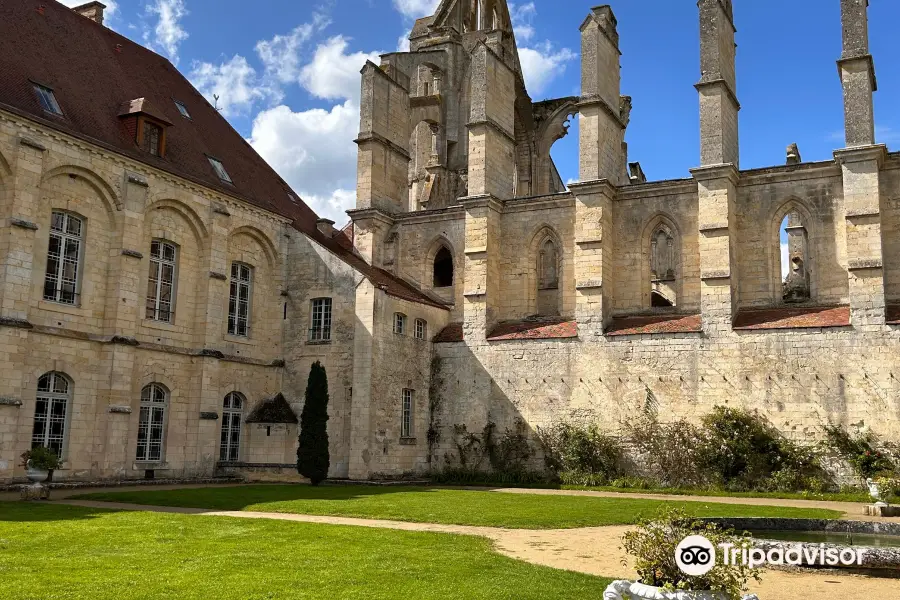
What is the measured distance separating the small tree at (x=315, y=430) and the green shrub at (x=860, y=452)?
43.4ft

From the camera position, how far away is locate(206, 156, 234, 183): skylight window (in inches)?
1019

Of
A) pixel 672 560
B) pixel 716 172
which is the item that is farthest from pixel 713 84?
pixel 672 560

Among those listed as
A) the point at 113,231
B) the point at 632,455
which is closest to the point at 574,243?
the point at 632,455

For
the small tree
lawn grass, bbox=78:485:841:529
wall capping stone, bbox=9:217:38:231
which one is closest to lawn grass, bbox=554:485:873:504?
lawn grass, bbox=78:485:841:529

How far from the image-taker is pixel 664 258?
35.7 meters

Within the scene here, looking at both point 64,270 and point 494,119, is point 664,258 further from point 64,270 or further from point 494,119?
point 64,270

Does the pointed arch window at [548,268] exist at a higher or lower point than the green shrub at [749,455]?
higher

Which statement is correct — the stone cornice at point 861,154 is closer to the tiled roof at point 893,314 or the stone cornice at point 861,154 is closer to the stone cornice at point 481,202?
the tiled roof at point 893,314

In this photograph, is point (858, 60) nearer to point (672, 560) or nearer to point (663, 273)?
point (663, 273)

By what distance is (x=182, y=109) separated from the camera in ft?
89.3

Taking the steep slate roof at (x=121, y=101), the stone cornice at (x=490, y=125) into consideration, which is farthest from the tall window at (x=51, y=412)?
the stone cornice at (x=490, y=125)

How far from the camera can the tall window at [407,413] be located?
25953 mm

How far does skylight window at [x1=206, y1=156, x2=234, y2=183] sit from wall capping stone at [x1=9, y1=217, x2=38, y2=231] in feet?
23.1

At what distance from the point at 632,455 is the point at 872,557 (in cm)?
1462
